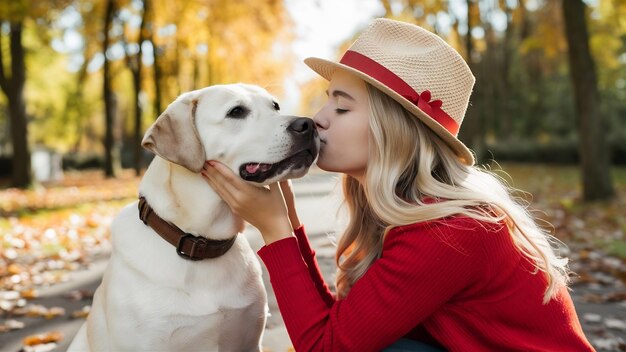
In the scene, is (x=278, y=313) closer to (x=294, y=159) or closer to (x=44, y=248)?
(x=294, y=159)

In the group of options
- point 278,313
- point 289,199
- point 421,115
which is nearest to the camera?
point 421,115

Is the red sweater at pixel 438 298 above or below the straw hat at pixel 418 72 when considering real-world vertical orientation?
below

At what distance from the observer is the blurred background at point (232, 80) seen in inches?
245

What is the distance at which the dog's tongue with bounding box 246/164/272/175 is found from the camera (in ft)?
8.32

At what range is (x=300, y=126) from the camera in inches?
99.7

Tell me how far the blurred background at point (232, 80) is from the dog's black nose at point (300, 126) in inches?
27.4

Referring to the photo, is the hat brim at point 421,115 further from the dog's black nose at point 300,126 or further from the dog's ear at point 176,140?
the dog's ear at point 176,140

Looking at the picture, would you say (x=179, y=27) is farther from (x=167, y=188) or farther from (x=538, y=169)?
(x=167, y=188)

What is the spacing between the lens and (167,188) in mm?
2541

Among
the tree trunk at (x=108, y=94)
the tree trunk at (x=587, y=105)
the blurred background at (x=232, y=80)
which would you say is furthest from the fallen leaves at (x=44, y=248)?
the tree trunk at (x=587, y=105)

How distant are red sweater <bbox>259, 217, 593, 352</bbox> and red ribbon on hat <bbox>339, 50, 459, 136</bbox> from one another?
449mm

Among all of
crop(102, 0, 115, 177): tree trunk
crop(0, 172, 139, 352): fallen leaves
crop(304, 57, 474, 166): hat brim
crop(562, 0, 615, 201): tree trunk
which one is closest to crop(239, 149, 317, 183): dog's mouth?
crop(304, 57, 474, 166): hat brim

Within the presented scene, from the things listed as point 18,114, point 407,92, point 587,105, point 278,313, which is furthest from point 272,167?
point 18,114

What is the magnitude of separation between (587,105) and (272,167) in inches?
350
